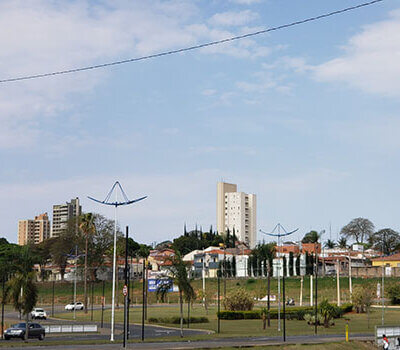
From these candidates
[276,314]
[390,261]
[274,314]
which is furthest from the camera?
[390,261]

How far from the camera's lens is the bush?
7981 cm

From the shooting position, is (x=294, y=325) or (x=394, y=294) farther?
(x=394, y=294)

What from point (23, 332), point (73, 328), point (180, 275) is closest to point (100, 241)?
point (73, 328)

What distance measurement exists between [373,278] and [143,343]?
307ft

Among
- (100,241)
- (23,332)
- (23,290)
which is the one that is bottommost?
(23,332)

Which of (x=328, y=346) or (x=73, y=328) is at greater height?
(x=328, y=346)

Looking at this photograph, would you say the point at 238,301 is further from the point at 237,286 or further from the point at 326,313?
the point at 237,286

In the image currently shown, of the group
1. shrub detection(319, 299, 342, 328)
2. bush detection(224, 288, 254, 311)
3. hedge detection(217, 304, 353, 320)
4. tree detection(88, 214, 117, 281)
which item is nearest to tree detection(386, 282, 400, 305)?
hedge detection(217, 304, 353, 320)

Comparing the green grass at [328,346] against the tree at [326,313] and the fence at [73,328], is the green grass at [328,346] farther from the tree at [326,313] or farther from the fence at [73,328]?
the fence at [73,328]

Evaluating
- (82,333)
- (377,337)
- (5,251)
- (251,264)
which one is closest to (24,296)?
(82,333)

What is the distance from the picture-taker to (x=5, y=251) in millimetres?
161875

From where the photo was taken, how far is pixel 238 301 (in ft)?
262

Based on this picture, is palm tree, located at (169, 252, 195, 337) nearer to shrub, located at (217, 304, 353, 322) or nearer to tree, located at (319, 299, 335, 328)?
tree, located at (319, 299, 335, 328)

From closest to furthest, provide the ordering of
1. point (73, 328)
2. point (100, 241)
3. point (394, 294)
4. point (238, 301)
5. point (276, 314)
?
Result: point (73, 328) < point (276, 314) < point (238, 301) < point (394, 294) < point (100, 241)
